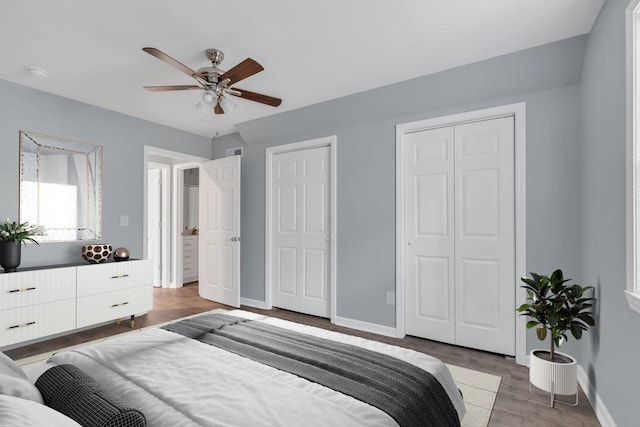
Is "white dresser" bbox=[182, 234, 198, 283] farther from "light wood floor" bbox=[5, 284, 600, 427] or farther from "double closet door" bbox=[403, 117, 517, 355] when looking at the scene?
"double closet door" bbox=[403, 117, 517, 355]

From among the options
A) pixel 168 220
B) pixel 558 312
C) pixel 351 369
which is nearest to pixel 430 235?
pixel 558 312

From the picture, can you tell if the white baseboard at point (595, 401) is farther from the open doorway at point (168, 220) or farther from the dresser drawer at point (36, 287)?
the open doorway at point (168, 220)

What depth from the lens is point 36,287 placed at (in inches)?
116

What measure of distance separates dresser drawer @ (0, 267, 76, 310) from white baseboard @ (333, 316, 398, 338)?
8.85 ft

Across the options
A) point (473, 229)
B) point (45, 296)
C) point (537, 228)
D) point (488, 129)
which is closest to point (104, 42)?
point (45, 296)

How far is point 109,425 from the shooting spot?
0.92 m

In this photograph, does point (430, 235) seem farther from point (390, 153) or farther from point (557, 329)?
point (557, 329)

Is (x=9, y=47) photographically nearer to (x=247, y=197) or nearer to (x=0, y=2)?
(x=0, y=2)

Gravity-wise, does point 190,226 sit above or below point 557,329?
above

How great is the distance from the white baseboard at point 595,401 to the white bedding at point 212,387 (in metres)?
1.03

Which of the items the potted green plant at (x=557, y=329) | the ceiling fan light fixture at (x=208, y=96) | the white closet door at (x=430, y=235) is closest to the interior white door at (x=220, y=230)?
the ceiling fan light fixture at (x=208, y=96)

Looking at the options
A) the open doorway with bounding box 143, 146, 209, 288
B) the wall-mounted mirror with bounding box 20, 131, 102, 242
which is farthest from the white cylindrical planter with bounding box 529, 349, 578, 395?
the open doorway with bounding box 143, 146, 209, 288

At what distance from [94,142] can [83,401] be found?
3.56 metres

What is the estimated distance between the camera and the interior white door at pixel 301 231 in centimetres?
399
